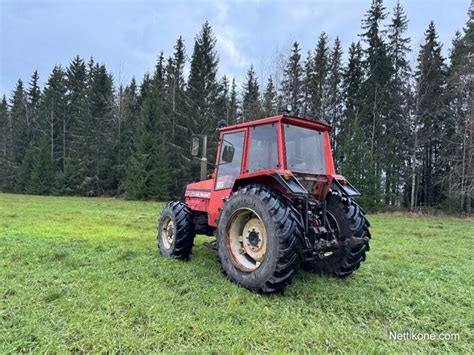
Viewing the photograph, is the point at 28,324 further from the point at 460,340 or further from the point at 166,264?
the point at 460,340

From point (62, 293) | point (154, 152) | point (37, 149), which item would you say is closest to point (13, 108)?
point (37, 149)

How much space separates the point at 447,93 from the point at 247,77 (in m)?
16.7

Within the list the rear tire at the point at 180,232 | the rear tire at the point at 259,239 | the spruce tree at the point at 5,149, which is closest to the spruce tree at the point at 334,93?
the rear tire at the point at 180,232

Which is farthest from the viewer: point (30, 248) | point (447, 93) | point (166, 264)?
point (447, 93)

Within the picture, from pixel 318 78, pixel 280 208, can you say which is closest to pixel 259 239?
pixel 280 208

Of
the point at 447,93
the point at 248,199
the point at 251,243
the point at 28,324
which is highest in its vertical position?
the point at 447,93

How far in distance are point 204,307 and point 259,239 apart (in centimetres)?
113

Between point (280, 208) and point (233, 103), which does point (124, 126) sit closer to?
point (233, 103)

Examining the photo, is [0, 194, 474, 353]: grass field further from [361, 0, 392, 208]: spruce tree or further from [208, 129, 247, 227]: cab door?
[361, 0, 392, 208]: spruce tree

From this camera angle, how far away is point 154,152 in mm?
24547

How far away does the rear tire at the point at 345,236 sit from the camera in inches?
179

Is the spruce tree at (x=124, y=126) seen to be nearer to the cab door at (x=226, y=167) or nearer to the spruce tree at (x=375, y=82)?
the spruce tree at (x=375, y=82)

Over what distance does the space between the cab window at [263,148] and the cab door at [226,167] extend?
0.52 feet

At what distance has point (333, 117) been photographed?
81.3 ft
